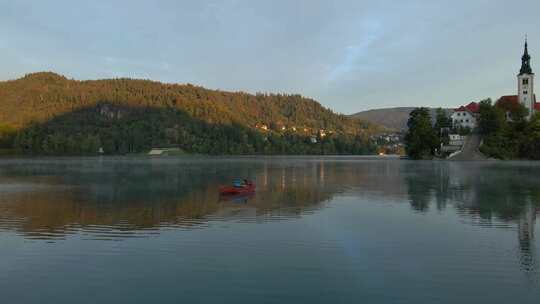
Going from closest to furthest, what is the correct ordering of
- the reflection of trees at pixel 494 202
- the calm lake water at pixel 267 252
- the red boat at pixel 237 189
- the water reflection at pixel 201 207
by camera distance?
the calm lake water at pixel 267 252, the reflection of trees at pixel 494 202, the water reflection at pixel 201 207, the red boat at pixel 237 189

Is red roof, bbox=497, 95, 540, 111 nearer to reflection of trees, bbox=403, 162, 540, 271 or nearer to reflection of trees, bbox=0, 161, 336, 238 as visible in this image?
reflection of trees, bbox=403, 162, 540, 271

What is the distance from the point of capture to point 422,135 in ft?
618

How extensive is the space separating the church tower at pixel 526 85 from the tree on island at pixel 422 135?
3922cm

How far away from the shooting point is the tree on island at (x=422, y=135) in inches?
7303

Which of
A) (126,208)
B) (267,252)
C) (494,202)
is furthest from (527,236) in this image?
(126,208)

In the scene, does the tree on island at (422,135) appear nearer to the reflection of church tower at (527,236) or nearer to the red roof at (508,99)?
the red roof at (508,99)

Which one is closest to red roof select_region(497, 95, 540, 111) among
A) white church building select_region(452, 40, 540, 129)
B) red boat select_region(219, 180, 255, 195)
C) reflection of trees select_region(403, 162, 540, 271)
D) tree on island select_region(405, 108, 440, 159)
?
white church building select_region(452, 40, 540, 129)

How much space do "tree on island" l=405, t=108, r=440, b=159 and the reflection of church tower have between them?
145m

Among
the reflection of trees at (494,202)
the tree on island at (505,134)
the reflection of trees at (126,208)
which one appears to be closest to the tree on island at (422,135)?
the tree on island at (505,134)

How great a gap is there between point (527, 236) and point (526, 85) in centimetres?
18732

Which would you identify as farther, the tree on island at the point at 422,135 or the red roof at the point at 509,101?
the red roof at the point at 509,101

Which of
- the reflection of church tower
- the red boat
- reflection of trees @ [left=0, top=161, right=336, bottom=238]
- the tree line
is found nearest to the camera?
the reflection of church tower

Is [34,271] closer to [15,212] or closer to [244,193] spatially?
[15,212]

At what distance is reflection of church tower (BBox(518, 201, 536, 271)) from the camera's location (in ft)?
76.9
